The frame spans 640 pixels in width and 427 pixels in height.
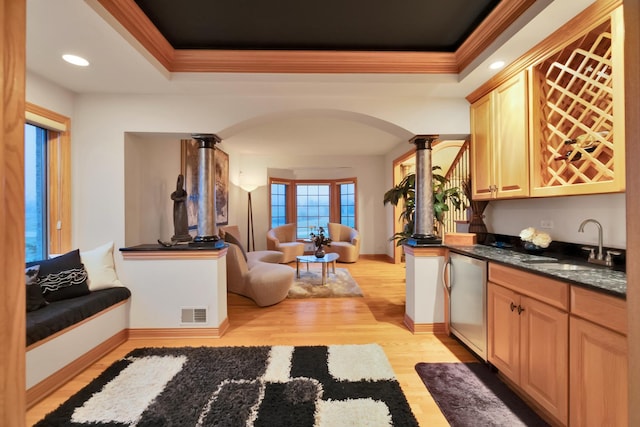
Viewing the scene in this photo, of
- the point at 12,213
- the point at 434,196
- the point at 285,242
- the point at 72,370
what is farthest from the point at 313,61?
the point at 285,242

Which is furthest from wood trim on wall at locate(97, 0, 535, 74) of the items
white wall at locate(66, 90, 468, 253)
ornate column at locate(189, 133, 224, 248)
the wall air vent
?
the wall air vent

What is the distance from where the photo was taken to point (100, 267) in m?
2.56

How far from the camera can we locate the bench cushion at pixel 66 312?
1794mm

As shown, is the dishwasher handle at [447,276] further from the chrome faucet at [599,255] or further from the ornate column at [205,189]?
the ornate column at [205,189]

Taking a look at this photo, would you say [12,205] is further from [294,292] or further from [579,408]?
[294,292]

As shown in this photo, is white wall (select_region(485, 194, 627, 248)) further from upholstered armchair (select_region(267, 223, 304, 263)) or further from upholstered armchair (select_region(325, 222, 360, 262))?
upholstered armchair (select_region(267, 223, 304, 263))

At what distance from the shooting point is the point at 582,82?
191 centimetres

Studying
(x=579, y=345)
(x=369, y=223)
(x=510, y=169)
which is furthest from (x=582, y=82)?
(x=369, y=223)

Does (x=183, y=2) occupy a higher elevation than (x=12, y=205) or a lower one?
higher

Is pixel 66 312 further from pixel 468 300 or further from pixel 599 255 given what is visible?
pixel 599 255

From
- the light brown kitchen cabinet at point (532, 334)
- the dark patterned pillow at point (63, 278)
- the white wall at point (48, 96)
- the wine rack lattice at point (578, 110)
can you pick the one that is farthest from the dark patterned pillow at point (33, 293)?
the wine rack lattice at point (578, 110)

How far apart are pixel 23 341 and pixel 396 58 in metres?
2.84

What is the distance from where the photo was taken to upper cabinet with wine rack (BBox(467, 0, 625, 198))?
1546mm

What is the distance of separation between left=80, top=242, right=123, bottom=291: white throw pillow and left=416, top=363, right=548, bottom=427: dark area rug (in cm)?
287
